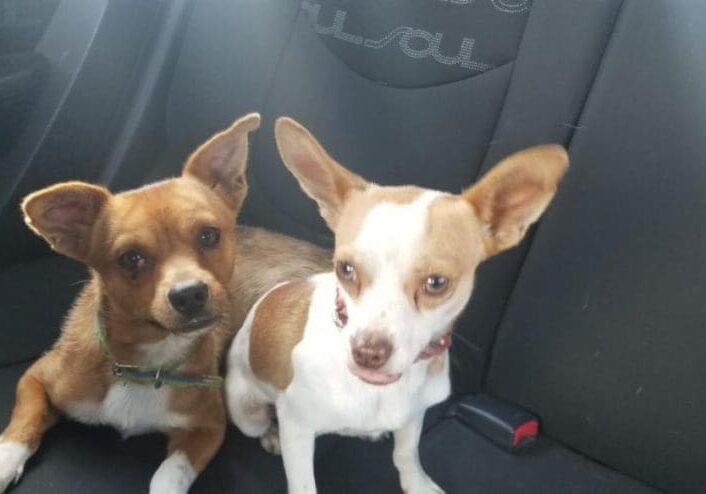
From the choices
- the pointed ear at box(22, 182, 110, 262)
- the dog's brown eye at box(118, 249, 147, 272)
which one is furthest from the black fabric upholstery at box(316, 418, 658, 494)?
the pointed ear at box(22, 182, 110, 262)

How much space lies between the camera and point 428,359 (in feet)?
5.60

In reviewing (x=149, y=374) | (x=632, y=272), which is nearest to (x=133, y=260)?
(x=149, y=374)

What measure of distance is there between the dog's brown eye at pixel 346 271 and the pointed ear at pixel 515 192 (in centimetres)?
28

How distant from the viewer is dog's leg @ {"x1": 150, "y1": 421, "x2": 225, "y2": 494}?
1.71 metres

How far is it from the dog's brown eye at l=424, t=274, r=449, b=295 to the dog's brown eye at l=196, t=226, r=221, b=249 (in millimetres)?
607

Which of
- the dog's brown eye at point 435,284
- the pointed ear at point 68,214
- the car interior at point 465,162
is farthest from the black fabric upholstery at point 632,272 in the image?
the pointed ear at point 68,214

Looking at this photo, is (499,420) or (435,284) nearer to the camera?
(435,284)

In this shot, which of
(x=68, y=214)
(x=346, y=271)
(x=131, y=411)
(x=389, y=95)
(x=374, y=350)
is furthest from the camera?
(x=389, y=95)

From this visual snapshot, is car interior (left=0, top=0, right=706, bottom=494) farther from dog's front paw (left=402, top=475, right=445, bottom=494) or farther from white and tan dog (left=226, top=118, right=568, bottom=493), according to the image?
white and tan dog (left=226, top=118, right=568, bottom=493)

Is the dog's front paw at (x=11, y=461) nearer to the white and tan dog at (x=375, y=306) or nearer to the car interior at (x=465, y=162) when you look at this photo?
the car interior at (x=465, y=162)

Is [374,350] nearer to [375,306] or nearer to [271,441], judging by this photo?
[375,306]

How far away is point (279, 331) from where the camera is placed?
1865mm

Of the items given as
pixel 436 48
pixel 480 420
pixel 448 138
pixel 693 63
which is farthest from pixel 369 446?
pixel 693 63

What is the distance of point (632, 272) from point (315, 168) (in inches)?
29.0
